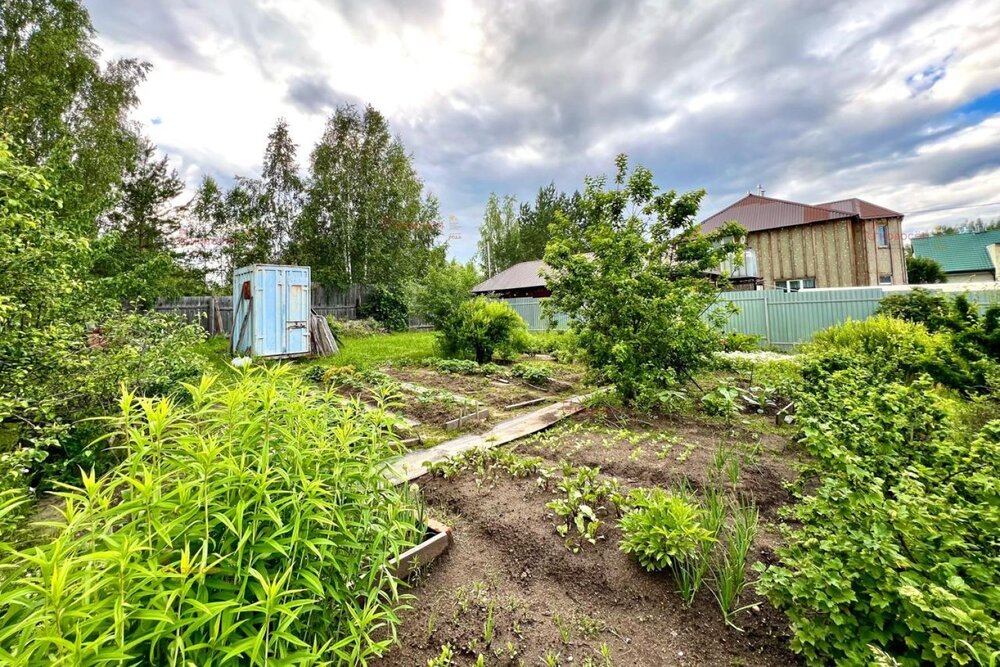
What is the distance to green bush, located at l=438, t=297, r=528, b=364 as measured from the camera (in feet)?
26.4

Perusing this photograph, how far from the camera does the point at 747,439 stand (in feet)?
11.1

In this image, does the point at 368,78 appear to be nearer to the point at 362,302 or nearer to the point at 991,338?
the point at 362,302

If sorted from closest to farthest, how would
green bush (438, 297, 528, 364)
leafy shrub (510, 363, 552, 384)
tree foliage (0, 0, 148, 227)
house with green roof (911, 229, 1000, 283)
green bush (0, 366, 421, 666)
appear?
green bush (0, 366, 421, 666), leafy shrub (510, 363, 552, 384), tree foliage (0, 0, 148, 227), green bush (438, 297, 528, 364), house with green roof (911, 229, 1000, 283)

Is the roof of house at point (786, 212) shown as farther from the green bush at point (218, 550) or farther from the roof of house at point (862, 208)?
the green bush at point (218, 550)

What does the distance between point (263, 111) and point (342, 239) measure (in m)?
5.22

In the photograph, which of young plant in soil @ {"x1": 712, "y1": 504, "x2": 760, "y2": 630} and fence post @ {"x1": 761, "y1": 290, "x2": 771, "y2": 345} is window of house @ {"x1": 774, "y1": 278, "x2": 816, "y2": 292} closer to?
fence post @ {"x1": 761, "y1": 290, "x2": 771, "y2": 345}

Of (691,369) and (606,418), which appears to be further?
(691,369)

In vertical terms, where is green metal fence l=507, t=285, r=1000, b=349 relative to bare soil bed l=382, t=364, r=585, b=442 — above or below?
above

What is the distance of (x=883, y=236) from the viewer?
16.7 meters

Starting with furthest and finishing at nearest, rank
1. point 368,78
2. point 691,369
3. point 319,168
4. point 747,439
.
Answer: point 319,168 < point 368,78 < point 691,369 < point 747,439

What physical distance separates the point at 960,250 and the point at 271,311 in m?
40.4

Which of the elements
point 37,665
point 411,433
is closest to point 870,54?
point 411,433

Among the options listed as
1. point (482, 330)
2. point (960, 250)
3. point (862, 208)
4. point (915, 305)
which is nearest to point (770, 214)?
point (862, 208)

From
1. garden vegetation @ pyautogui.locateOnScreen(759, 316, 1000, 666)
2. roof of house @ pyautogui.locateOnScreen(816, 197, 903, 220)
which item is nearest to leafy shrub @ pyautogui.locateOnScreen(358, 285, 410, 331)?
garden vegetation @ pyautogui.locateOnScreen(759, 316, 1000, 666)
